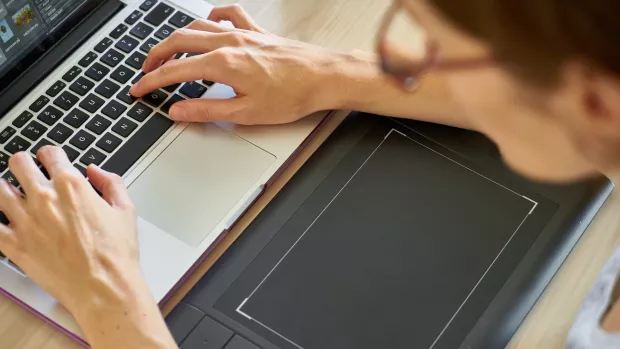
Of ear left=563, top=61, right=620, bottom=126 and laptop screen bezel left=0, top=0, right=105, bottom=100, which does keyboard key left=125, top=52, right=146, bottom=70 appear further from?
ear left=563, top=61, right=620, bottom=126

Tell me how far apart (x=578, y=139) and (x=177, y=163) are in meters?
0.45

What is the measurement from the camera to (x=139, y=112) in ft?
2.84

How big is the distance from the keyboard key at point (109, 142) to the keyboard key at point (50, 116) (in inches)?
2.4

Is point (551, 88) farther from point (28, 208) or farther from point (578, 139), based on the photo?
point (28, 208)

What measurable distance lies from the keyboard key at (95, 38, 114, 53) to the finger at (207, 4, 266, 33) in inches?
5.0

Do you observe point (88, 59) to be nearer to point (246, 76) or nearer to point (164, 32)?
point (164, 32)

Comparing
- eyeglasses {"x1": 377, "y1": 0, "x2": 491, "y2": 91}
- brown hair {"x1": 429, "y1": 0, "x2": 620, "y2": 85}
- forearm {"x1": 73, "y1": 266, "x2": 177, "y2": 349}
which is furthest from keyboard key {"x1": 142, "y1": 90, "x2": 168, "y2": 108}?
brown hair {"x1": 429, "y1": 0, "x2": 620, "y2": 85}

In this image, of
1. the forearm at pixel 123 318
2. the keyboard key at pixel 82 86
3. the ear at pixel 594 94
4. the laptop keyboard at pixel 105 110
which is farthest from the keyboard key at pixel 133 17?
the ear at pixel 594 94

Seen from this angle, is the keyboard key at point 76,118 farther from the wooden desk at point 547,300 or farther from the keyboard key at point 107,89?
the wooden desk at point 547,300

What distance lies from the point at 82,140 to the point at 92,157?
0.08 feet

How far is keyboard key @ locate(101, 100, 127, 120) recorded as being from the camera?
33.8 inches

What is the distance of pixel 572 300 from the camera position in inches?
29.9

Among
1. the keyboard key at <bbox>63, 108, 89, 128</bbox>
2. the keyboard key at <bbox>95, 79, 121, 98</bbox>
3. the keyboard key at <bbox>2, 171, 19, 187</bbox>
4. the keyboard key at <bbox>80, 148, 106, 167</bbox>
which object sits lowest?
the keyboard key at <bbox>2, 171, 19, 187</bbox>

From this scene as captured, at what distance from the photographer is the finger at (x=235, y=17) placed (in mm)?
943
